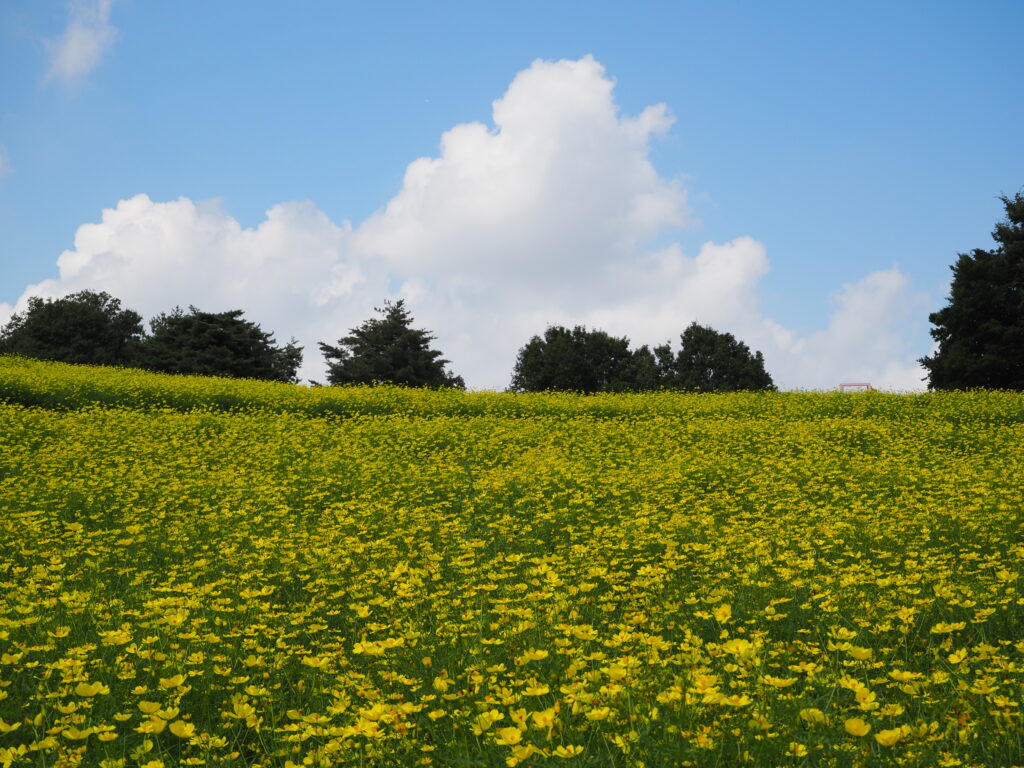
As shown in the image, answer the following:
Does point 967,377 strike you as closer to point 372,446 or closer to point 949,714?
point 372,446

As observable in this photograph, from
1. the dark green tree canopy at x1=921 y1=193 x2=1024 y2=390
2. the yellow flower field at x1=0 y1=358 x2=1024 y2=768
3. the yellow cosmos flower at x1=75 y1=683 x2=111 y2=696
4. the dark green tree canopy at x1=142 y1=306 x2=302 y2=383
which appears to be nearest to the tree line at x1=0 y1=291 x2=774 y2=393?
the dark green tree canopy at x1=142 y1=306 x2=302 y2=383

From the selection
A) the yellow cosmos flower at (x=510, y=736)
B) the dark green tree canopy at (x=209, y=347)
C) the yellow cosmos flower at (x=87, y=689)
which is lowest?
the yellow cosmos flower at (x=87, y=689)

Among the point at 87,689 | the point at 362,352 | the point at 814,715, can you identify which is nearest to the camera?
the point at 814,715

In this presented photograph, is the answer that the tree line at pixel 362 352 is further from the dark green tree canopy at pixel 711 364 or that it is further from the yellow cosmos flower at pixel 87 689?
the yellow cosmos flower at pixel 87 689

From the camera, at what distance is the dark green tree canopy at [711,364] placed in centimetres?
5441

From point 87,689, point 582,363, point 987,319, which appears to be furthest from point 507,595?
point 582,363

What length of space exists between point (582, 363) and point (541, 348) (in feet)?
11.9

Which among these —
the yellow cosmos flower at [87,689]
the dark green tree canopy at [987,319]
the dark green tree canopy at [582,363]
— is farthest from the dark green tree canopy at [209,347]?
the yellow cosmos flower at [87,689]

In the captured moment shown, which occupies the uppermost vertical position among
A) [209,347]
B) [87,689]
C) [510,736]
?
[209,347]

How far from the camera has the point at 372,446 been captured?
13680 mm

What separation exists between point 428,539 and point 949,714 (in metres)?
4.68

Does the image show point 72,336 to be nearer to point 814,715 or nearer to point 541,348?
point 541,348

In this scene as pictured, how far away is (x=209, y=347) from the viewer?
128 ft

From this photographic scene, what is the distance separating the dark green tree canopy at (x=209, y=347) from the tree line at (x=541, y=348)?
6 centimetres
